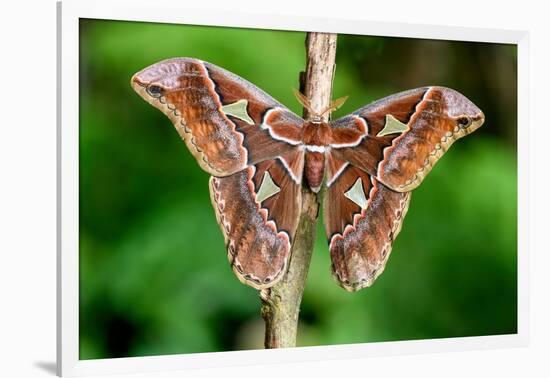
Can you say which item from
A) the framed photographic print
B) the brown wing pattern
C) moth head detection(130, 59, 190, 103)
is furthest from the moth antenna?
moth head detection(130, 59, 190, 103)

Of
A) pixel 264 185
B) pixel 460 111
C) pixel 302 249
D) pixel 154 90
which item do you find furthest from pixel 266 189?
Answer: pixel 460 111

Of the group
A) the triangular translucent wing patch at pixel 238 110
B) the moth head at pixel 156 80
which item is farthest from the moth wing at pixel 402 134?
the moth head at pixel 156 80

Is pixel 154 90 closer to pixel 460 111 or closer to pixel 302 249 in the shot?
pixel 302 249

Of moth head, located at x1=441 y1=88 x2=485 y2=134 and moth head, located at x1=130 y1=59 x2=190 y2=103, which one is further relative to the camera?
moth head, located at x1=441 y1=88 x2=485 y2=134

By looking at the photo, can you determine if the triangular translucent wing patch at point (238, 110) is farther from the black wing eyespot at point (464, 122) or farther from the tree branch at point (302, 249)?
the black wing eyespot at point (464, 122)

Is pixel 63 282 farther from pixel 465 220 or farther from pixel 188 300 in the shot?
pixel 465 220

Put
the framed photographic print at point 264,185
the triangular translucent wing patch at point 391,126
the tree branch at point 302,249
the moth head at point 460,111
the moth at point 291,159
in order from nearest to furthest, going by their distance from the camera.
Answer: the framed photographic print at point 264,185 < the moth at point 291,159 < the tree branch at point 302,249 < the triangular translucent wing patch at point 391,126 < the moth head at point 460,111

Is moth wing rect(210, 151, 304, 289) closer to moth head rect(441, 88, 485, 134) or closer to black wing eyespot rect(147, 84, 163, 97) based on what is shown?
black wing eyespot rect(147, 84, 163, 97)
